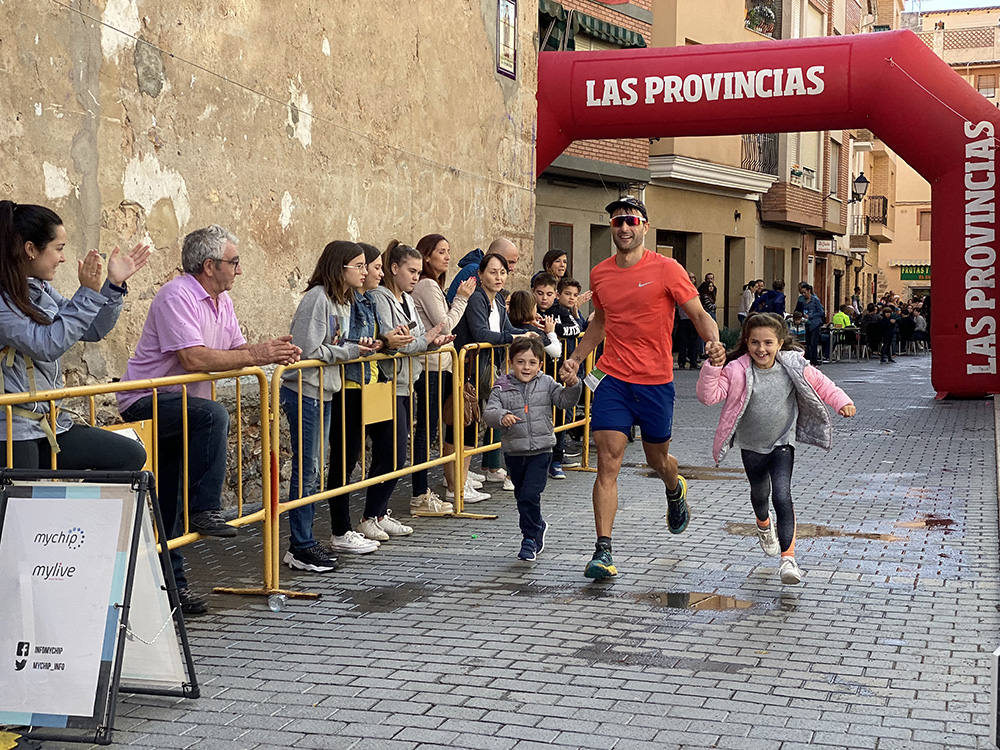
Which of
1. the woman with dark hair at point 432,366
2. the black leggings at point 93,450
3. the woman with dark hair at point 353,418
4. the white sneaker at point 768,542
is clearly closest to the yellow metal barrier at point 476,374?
the woman with dark hair at point 432,366

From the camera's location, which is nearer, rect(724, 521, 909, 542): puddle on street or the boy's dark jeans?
the boy's dark jeans

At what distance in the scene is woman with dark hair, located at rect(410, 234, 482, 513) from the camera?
881 cm

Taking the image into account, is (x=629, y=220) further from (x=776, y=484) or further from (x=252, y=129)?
(x=252, y=129)

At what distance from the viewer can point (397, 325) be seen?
812cm

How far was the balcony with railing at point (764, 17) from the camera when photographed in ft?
107

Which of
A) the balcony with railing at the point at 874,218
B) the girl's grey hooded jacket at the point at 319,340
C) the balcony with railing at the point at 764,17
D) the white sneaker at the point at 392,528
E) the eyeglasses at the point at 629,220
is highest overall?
the balcony with railing at the point at 764,17

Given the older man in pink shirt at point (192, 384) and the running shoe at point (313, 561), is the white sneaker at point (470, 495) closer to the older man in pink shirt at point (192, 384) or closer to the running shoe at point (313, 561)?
the running shoe at point (313, 561)

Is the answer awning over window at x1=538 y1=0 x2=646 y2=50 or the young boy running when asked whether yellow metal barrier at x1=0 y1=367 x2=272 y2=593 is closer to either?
the young boy running

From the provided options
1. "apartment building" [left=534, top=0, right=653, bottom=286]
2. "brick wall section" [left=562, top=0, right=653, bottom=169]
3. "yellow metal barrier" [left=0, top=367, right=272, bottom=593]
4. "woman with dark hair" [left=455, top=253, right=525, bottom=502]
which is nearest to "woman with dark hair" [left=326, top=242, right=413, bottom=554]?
"yellow metal barrier" [left=0, top=367, right=272, bottom=593]

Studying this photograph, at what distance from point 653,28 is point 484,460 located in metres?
20.0

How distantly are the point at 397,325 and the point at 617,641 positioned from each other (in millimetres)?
3155

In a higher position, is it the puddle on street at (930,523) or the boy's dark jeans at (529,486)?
the boy's dark jeans at (529,486)

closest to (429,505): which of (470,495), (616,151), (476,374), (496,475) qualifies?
(470,495)

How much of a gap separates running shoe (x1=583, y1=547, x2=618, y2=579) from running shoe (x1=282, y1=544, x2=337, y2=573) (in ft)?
4.58
